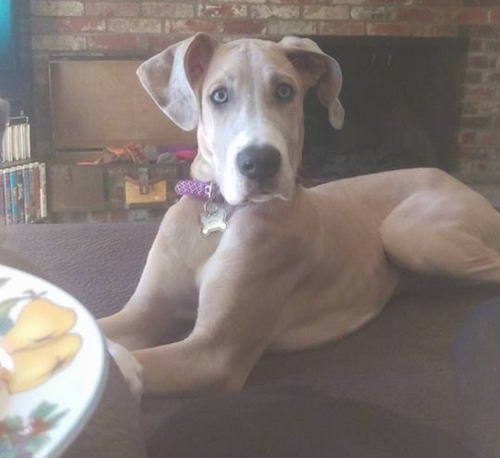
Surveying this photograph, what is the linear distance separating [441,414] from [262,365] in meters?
0.34

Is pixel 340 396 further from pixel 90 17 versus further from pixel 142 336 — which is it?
pixel 90 17

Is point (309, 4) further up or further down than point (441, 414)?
further up

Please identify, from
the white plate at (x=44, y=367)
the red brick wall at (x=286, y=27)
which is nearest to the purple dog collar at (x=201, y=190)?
the white plate at (x=44, y=367)

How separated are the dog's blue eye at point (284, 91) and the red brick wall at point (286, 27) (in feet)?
7.46

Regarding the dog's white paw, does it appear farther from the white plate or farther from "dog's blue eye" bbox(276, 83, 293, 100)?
"dog's blue eye" bbox(276, 83, 293, 100)

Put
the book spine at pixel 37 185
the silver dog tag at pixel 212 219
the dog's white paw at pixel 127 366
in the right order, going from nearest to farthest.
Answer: the dog's white paw at pixel 127 366, the silver dog tag at pixel 212 219, the book spine at pixel 37 185

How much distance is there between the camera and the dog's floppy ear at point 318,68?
1.45 metres

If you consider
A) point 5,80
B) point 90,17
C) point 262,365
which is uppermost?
point 90,17

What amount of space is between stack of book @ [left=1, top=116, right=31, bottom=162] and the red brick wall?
12 cm

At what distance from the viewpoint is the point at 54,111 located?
3.53 m

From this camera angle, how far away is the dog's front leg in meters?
1.14

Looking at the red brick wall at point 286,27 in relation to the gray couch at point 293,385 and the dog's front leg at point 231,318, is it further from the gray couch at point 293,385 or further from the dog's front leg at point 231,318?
the dog's front leg at point 231,318

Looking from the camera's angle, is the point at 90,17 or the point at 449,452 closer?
the point at 449,452

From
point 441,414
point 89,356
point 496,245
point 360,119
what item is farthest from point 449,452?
point 360,119
